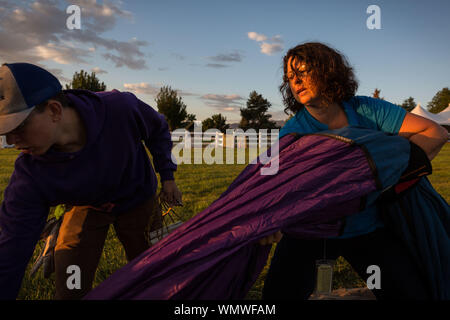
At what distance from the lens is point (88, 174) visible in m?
1.90

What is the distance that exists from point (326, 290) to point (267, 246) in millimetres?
452

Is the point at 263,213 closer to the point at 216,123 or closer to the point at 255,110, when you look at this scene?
the point at 216,123

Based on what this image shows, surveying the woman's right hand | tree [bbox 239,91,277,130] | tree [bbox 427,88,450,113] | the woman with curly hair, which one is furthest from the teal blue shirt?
tree [bbox 427,88,450,113]

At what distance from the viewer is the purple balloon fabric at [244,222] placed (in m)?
1.50

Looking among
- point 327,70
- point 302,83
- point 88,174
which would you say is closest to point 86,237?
point 88,174

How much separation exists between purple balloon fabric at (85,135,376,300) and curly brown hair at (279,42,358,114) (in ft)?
1.29

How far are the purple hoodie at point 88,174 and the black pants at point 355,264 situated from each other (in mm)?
1088

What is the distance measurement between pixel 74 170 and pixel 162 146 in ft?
2.41

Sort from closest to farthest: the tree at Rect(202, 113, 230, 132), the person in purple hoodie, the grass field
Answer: the person in purple hoodie, the grass field, the tree at Rect(202, 113, 230, 132)

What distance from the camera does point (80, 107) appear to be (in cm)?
188

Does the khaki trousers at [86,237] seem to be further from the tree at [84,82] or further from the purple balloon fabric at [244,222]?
the tree at [84,82]

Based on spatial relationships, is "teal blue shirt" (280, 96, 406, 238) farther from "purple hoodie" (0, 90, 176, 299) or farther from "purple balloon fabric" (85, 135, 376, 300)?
"purple hoodie" (0, 90, 176, 299)

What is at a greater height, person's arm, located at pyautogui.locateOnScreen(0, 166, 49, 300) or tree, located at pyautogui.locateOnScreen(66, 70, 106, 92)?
tree, located at pyautogui.locateOnScreen(66, 70, 106, 92)

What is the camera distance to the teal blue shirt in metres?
1.83
